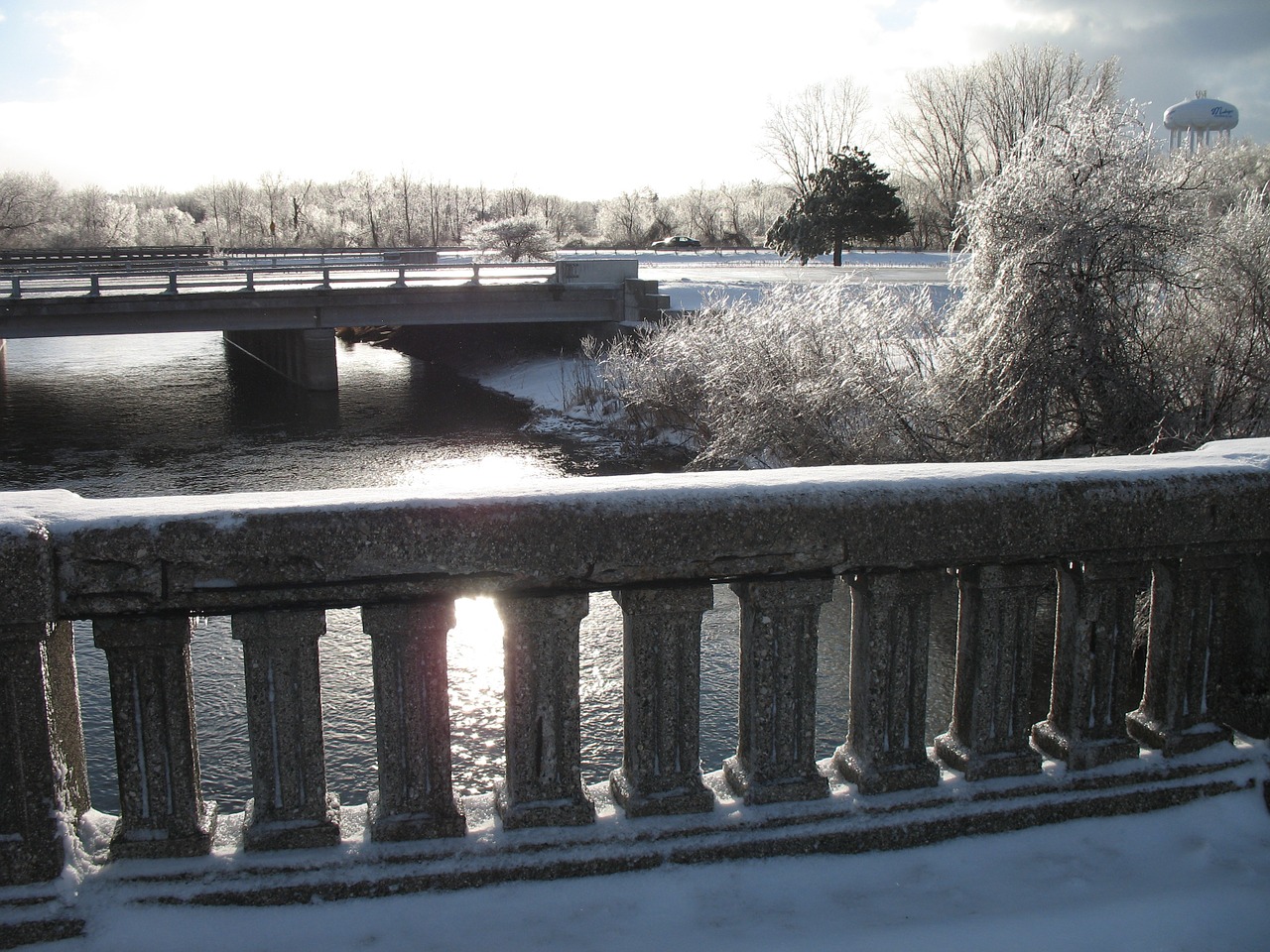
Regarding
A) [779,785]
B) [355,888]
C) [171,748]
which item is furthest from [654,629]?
[171,748]

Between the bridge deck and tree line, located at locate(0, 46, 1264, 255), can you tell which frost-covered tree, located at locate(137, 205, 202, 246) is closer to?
tree line, located at locate(0, 46, 1264, 255)

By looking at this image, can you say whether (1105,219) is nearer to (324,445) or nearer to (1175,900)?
(1175,900)

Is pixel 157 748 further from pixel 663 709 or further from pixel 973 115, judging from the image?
pixel 973 115

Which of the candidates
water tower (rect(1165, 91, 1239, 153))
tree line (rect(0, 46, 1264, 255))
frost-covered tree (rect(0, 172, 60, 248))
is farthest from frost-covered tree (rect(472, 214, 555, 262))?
water tower (rect(1165, 91, 1239, 153))

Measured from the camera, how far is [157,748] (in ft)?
8.41

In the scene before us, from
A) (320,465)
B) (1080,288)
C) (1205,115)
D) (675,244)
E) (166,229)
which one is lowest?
(320,465)

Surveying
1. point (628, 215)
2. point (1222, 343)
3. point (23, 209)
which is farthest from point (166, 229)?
point (1222, 343)

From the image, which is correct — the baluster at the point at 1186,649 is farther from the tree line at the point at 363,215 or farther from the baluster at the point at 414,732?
the tree line at the point at 363,215

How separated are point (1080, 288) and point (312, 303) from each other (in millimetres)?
22908

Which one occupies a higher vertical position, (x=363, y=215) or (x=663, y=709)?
(x=363, y=215)

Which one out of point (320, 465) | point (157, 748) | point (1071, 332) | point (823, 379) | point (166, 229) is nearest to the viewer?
point (157, 748)

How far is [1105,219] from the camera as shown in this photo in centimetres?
1315

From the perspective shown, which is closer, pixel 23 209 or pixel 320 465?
pixel 320 465

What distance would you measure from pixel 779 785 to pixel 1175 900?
3.43 feet
